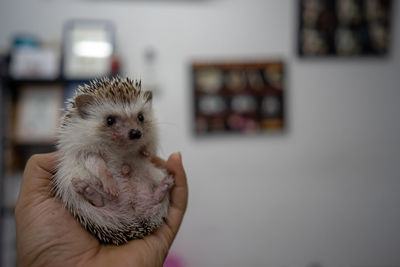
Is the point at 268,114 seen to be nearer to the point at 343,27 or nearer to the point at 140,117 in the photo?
the point at 343,27

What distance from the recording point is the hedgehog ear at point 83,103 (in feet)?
3.67

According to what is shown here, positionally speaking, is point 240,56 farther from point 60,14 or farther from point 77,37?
point 60,14

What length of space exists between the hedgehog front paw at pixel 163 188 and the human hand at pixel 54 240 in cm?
20

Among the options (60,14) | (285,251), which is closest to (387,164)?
(285,251)

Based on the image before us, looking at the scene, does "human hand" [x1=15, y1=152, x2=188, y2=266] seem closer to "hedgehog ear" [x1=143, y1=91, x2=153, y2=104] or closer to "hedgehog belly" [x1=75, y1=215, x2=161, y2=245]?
"hedgehog belly" [x1=75, y1=215, x2=161, y2=245]

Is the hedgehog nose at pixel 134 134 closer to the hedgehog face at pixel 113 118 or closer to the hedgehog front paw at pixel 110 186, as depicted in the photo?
the hedgehog face at pixel 113 118

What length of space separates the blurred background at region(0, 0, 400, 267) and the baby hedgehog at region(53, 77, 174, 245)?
1495 millimetres

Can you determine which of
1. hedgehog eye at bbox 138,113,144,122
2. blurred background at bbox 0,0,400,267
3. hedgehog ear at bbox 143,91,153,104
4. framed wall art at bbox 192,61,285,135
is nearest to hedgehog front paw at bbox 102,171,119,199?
hedgehog eye at bbox 138,113,144,122

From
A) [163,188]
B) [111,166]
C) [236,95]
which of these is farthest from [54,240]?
[236,95]

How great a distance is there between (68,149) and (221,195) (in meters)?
2.04

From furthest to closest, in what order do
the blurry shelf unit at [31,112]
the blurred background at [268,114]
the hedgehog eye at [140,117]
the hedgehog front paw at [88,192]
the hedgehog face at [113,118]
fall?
1. the blurred background at [268,114]
2. the blurry shelf unit at [31,112]
3. the hedgehog eye at [140,117]
4. the hedgehog face at [113,118]
5. the hedgehog front paw at [88,192]

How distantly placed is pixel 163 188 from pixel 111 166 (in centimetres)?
28

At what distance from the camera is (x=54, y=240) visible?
3.38ft

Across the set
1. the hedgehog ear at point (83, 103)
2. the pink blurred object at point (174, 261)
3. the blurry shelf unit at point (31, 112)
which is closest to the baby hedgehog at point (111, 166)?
the hedgehog ear at point (83, 103)
